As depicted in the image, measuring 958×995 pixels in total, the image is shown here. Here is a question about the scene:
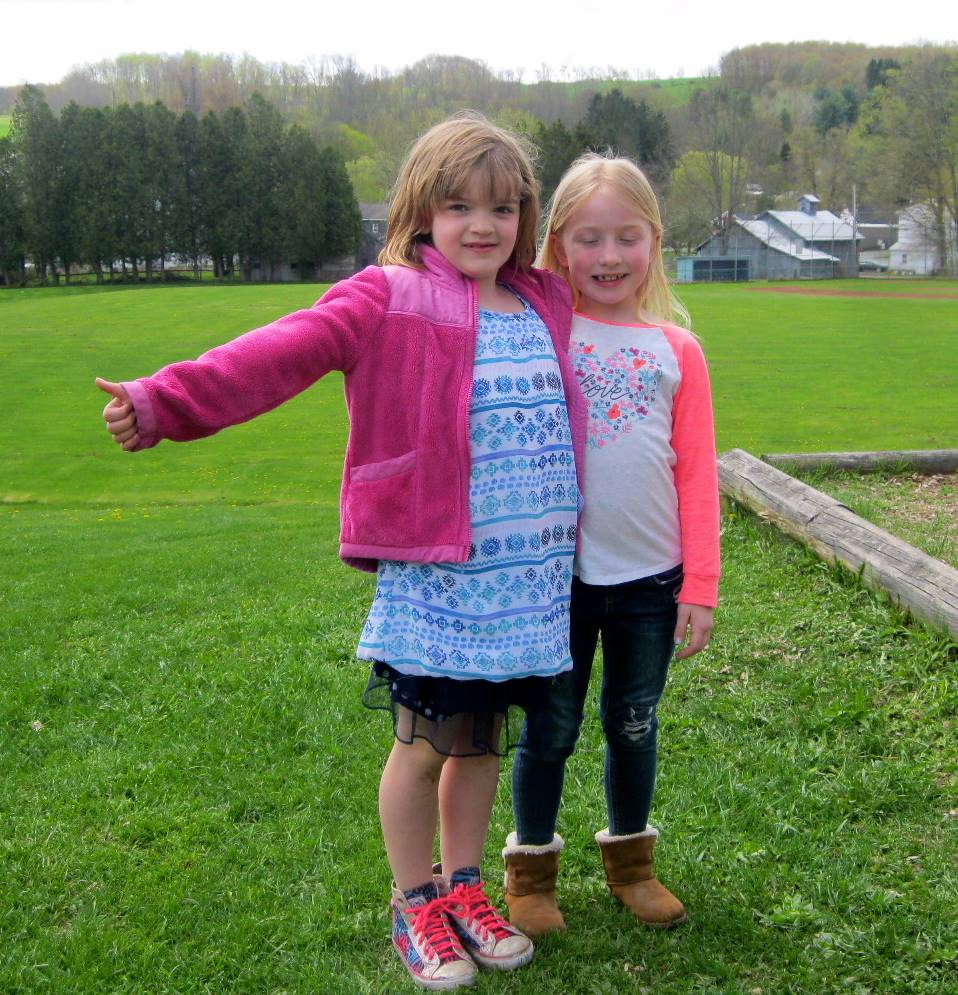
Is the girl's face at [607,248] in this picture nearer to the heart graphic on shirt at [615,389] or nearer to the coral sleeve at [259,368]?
the heart graphic on shirt at [615,389]

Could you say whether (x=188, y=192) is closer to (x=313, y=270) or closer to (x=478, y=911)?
(x=313, y=270)

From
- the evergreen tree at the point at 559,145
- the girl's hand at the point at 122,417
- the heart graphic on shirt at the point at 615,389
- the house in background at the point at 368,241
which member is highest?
the evergreen tree at the point at 559,145

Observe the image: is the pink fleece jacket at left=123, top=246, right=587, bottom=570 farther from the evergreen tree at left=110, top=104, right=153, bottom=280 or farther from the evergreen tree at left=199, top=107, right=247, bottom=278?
the evergreen tree at left=199, top=107, right=247, bottom=278

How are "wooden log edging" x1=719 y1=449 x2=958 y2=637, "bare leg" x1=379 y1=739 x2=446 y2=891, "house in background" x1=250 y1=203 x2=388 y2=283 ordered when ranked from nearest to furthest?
1. "bare leg" x1=379 y1=739 x2=446 y2=891
2. "wooden log edging" x1=719 y1=449 x2=958 y2=637
3. "house in background" x1=250 y1=203 x2=388 y2=283

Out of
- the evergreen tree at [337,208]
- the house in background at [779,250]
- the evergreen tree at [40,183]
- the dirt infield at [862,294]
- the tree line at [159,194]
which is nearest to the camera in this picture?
the dirt infield at [862,294]

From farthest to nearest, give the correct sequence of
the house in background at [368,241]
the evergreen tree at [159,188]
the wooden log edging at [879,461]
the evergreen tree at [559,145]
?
the house in background at [368,241] < the evergreen tree at [159,188] < the evergreen tree at [559,145] < the wooden log edging at [879,461]

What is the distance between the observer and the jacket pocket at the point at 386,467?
7.75 feet

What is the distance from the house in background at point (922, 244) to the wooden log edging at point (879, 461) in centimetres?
6788

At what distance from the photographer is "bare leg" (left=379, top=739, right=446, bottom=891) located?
2.57 metres

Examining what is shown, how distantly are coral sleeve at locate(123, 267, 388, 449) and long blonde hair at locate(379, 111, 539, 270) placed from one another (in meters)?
0.20

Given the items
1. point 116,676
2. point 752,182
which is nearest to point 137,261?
point 752,182

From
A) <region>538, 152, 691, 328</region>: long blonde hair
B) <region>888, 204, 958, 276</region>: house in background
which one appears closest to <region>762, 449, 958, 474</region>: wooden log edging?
<region>538, 152, 691, 328</region>: long blonde hair

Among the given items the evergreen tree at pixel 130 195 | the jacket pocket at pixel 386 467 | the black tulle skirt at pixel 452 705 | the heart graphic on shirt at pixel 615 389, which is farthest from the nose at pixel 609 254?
the evergreen tree at pixel 130 195

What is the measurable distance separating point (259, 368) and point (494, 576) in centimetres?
68
